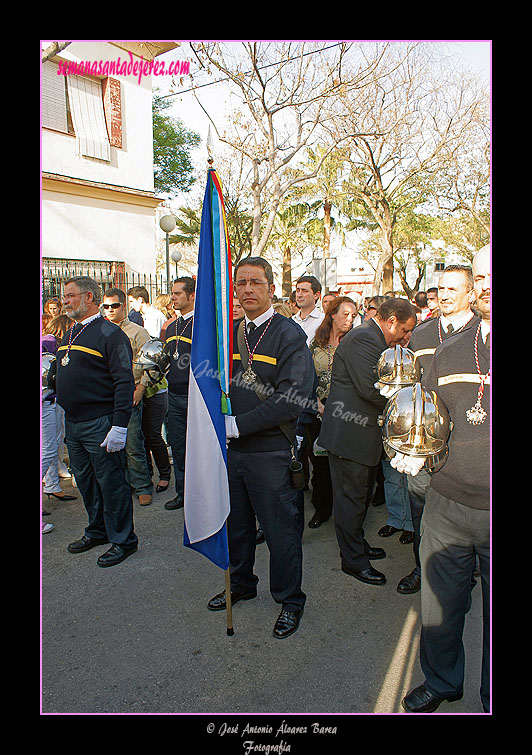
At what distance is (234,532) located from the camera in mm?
3457

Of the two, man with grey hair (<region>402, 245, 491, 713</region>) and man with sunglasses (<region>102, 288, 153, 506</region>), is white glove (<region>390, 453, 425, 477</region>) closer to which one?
man with grey hair (<region>402, 245, 491, 713</region>)

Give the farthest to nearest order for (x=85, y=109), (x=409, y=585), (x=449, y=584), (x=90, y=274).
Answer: (x=90, y=274) → (x=85, y=109) → (x=409, y=585) → (x=449, y=584)

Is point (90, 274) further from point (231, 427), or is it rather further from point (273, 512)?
point (273, 512)

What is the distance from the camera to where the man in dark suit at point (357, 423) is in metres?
3.69

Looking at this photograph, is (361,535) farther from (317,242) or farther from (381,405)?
(317,242)

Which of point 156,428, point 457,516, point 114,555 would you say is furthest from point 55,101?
point 457,516

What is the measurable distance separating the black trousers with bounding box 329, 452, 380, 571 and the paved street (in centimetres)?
19

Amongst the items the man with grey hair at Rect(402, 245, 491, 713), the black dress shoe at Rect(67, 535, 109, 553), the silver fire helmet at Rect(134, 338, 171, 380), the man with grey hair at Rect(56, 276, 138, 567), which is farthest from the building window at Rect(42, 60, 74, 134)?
the man with grey hair at Rect(402, 245, 491, 713)

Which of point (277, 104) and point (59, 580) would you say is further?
point (277, 104)

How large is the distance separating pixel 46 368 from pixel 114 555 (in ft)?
6.04

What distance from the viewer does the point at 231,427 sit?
313cm

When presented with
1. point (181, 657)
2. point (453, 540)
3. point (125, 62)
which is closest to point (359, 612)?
point (181, 657)

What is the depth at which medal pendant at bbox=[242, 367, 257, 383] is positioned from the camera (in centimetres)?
326

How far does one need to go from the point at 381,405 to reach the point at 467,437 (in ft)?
5.03
